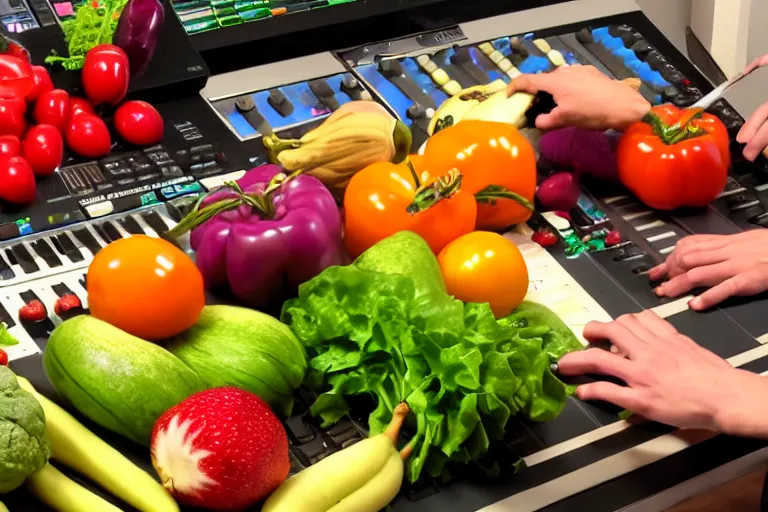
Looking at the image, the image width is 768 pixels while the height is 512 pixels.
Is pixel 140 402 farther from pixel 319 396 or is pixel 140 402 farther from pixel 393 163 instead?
pixel 393 163

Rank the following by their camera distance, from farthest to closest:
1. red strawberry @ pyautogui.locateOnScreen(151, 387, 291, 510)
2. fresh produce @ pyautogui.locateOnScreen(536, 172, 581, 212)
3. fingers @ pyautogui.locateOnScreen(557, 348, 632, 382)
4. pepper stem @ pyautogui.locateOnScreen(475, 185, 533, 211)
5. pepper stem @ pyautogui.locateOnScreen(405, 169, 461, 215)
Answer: fresh produce @ pyautogui.locateOnScreen(536, 172, 581, 212) < pepper stem @ pyautogui.locateOnScreen(475, 185, 533, 211) < pepper stem @ pyautogui.locateOnScreen(405, 169, 461, 215) < fingers @ pyautogui.locateOnScreen(557, 348, 632, 382) < red strawberry @ pyautogui.locateOnScreen(151, 387, 291, 510)

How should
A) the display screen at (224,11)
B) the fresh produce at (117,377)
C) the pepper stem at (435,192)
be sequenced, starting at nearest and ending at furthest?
the fresh produce at (117,377) → the pepper stem at (435,192) → the display screen at (224,11)

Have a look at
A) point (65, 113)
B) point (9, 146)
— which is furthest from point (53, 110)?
point (9, 146)

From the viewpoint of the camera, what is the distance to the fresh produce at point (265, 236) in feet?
A: 4.31

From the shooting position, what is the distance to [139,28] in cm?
174

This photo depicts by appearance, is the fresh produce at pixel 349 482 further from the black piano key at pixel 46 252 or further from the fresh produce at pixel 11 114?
the fresh produce at pixel 11 114

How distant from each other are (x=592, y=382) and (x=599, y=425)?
68 mm

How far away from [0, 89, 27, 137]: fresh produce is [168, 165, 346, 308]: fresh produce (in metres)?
0.43

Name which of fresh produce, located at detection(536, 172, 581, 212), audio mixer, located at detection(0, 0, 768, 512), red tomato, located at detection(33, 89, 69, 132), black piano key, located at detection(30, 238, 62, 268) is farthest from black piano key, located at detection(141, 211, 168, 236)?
fresh produce, located at detection(536, 172, 581, 212)

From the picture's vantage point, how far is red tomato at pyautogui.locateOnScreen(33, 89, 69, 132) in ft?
5.50

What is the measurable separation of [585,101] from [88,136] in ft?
2.60

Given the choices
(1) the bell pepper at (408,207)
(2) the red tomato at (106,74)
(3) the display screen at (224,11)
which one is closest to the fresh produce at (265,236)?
(1) the bell pepper at (408,207)

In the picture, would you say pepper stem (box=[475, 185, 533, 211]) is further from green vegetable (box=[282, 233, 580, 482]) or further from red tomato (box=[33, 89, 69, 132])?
red tomato (box=[33, 89, 69, 132])

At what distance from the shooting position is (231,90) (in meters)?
1.83
